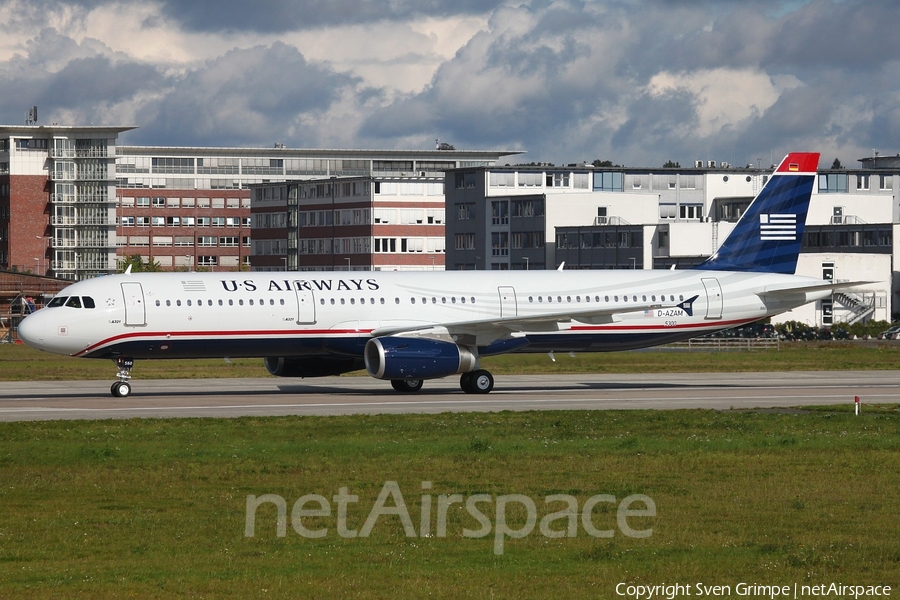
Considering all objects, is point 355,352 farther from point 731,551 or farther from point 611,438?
point 731,551

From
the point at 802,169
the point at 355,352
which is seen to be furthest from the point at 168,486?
the point at 802,169

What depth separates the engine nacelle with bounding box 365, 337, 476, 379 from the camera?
4069cm

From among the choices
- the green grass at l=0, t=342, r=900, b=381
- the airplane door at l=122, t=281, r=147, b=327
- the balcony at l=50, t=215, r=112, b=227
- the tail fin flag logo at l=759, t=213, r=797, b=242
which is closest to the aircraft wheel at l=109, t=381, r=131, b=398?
the airplane door at l=122, t=281, r=147, b=327

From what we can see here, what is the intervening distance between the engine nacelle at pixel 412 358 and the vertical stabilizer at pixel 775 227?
12.5 meters

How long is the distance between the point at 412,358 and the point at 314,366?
16.7 ft

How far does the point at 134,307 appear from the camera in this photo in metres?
41.2

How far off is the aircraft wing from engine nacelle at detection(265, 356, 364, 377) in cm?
201

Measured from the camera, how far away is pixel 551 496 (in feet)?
64.2

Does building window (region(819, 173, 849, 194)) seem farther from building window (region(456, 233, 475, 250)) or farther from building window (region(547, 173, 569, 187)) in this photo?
building window (region(456, 233, 475, 250))

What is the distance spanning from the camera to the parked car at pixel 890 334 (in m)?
102

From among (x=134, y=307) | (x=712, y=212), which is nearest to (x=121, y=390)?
(x=134, y=307)

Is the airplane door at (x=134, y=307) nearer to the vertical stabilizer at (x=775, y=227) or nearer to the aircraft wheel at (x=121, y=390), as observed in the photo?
the aircraft wheel at (x=121, y=390)

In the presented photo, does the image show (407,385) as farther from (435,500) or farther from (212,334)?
(435,500)

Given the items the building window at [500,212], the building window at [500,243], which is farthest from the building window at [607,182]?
the building window at [500,243]
